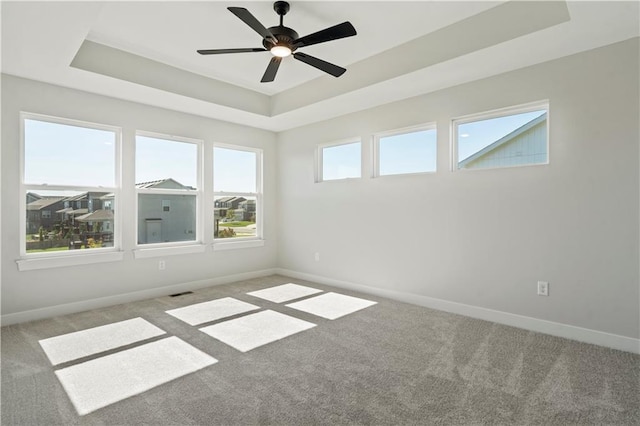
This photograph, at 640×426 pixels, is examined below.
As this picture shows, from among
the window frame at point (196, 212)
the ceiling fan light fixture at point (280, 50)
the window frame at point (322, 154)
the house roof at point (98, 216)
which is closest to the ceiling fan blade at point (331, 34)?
the ceiling fan light fixture at point (280, 50)

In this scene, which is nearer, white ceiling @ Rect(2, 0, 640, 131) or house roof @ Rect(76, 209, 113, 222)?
white ceiling @ Rect(2, 0, 640, 131)

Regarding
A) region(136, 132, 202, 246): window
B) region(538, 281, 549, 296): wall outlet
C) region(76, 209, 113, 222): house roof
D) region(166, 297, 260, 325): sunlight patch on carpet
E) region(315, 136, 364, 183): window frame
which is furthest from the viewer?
region(315, 136, 364, 183): window frame

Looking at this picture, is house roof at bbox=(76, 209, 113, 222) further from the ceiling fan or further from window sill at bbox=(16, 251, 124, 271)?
the ceiling fan

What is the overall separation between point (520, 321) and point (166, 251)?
4150 millimetres

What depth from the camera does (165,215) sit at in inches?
179

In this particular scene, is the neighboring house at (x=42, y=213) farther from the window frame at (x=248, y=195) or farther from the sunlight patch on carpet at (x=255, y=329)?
the sunlight patch on carpet at (x=255, y=329)

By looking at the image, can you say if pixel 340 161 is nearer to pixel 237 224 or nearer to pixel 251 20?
pixel 237 224

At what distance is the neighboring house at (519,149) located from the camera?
320 cm

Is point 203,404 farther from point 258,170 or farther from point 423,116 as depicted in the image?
point 258,170

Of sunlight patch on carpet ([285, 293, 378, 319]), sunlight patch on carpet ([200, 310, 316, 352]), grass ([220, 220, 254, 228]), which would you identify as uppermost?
grass ([220, 220, 254, 228])

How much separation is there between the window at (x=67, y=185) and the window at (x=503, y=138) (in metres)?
4.06

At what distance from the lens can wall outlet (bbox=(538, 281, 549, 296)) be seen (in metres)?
3.10

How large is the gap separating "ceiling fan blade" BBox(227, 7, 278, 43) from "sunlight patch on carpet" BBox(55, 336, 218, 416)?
8.07ft

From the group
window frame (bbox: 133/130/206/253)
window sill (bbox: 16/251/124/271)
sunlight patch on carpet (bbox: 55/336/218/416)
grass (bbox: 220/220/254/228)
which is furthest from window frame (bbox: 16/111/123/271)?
sunlight patch on carpet (bbox: 55/336/218/416)
